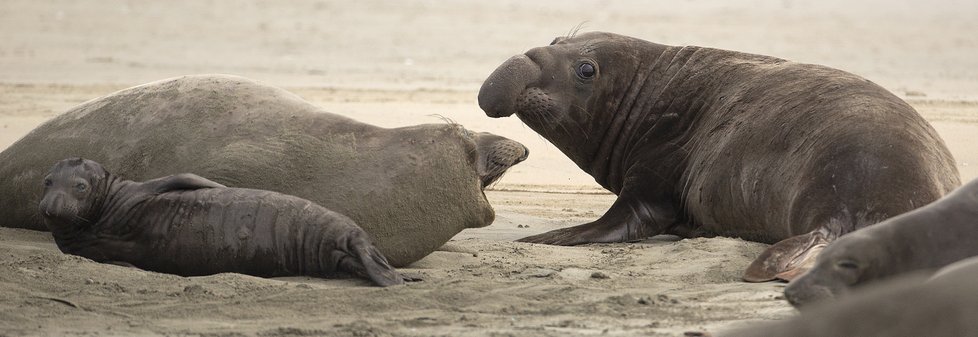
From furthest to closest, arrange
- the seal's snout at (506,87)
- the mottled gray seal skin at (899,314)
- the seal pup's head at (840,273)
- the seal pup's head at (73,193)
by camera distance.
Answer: the seal's snout at (506,87)
the seal pup's head at (73,193)
the seal pup's head at (840,273)
the mottled gray seal skin at (899,314)

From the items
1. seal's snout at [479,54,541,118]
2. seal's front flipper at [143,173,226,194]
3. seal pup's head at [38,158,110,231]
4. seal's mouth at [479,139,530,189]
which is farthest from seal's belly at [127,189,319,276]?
seal's snout at [479,54,541,118]

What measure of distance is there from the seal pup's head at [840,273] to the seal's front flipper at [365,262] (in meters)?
1.67

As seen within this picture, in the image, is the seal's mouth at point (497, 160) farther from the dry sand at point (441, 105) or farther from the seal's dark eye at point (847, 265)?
the seal's dark eye at point (847, 265)

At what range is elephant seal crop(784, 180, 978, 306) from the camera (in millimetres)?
4555

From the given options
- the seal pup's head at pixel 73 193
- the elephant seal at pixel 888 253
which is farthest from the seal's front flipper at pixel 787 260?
the seal pup's head at pixel 73 193

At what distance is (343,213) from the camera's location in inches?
243

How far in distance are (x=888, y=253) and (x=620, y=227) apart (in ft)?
9.41

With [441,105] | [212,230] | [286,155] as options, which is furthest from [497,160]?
[441,105]

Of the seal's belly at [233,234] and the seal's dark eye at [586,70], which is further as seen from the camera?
the seal's dark eye at [586,70]

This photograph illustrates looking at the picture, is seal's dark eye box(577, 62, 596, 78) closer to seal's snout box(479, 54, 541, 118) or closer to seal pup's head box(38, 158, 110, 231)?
seal's snout box(479, 54, 541, 118)

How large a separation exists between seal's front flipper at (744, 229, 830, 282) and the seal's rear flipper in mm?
1397

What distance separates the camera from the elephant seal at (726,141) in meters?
6.07

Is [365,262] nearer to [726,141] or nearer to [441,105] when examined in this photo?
[726,141]

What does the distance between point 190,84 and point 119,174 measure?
59 centimetres
